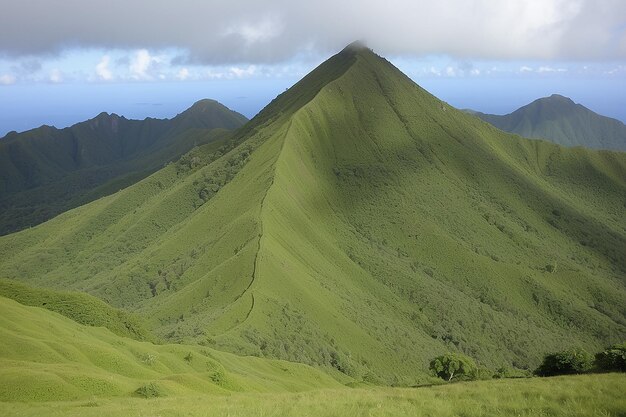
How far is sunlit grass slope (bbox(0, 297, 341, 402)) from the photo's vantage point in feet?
125

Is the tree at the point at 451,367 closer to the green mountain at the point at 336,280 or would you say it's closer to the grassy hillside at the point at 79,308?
the green mountain at the point at 336,280

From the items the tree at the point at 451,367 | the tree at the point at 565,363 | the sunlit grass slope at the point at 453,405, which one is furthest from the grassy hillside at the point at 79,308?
the tree at the point at 565,363

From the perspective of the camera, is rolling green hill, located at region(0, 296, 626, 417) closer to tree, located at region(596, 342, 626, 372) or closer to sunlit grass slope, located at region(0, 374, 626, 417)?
sunlit grass slope, located at region(0, 374, 626, 417)

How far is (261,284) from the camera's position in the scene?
10900cm

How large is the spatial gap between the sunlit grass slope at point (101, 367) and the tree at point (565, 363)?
33345mm

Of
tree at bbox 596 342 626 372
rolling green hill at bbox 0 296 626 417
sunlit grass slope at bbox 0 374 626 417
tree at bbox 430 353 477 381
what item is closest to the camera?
sunlit grass slope at bbox 0 374 626 417

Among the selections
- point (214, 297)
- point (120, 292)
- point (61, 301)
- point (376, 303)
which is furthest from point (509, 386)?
point (120, 292)

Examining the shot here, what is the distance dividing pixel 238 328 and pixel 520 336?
95422 mm

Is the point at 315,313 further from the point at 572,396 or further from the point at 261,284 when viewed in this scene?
the point at 572,396

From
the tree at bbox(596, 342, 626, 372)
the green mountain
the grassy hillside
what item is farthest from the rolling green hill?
the green mountain

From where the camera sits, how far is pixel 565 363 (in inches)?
2181

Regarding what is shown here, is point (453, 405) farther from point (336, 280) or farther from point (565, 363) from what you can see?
point (336, 280)

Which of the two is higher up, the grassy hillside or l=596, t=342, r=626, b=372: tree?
l=596, t=342, r=626, b=372: tree

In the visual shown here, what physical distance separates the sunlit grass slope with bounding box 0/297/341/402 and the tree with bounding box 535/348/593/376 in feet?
109
